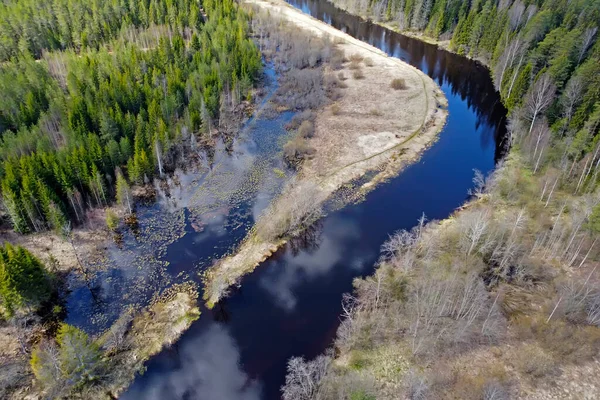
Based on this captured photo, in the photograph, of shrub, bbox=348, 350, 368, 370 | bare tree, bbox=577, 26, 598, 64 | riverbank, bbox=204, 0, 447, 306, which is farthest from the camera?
bare tree, bbox=577, 26, 598, 64

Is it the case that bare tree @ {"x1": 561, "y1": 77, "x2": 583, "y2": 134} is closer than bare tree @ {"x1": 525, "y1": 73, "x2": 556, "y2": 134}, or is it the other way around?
bare tree @ {"x1": 561, "y1": 77, "x2": 583, "y2": 134}

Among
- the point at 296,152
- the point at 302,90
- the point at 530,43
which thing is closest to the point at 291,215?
the point at 296,152

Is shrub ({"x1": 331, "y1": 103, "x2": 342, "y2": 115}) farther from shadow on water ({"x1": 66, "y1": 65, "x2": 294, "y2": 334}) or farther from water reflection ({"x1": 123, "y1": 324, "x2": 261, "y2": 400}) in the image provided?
water reflection ({"x1": 123, "y1": 324, "x2": 261, "y2": 400})

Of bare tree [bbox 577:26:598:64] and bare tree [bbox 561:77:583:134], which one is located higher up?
bare tree [bbox 577:26:598:64]

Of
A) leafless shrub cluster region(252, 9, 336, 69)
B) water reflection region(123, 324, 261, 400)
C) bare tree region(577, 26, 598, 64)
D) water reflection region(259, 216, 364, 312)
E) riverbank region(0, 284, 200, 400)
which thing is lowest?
water reflection region(123, 324, 261, 400)

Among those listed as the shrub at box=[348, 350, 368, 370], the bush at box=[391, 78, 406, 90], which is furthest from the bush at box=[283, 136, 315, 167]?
the shrub at box=[348, 350, 368, 370]

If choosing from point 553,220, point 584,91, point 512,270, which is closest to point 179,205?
point 512,270

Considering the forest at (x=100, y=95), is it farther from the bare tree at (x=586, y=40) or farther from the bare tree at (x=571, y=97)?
the bare tree at (x=586, y=40)

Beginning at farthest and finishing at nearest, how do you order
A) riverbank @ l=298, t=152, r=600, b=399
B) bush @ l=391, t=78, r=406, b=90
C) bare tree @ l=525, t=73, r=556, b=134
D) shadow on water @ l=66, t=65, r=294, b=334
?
bush @ l=391, t=78, r=406, b=90, bare tree @ l=525, t=73, r=556, b=134, shadow on water @ l=66, t=65, r=294, b=334, riverbank @ l=298, t=152, r=600, b=399
